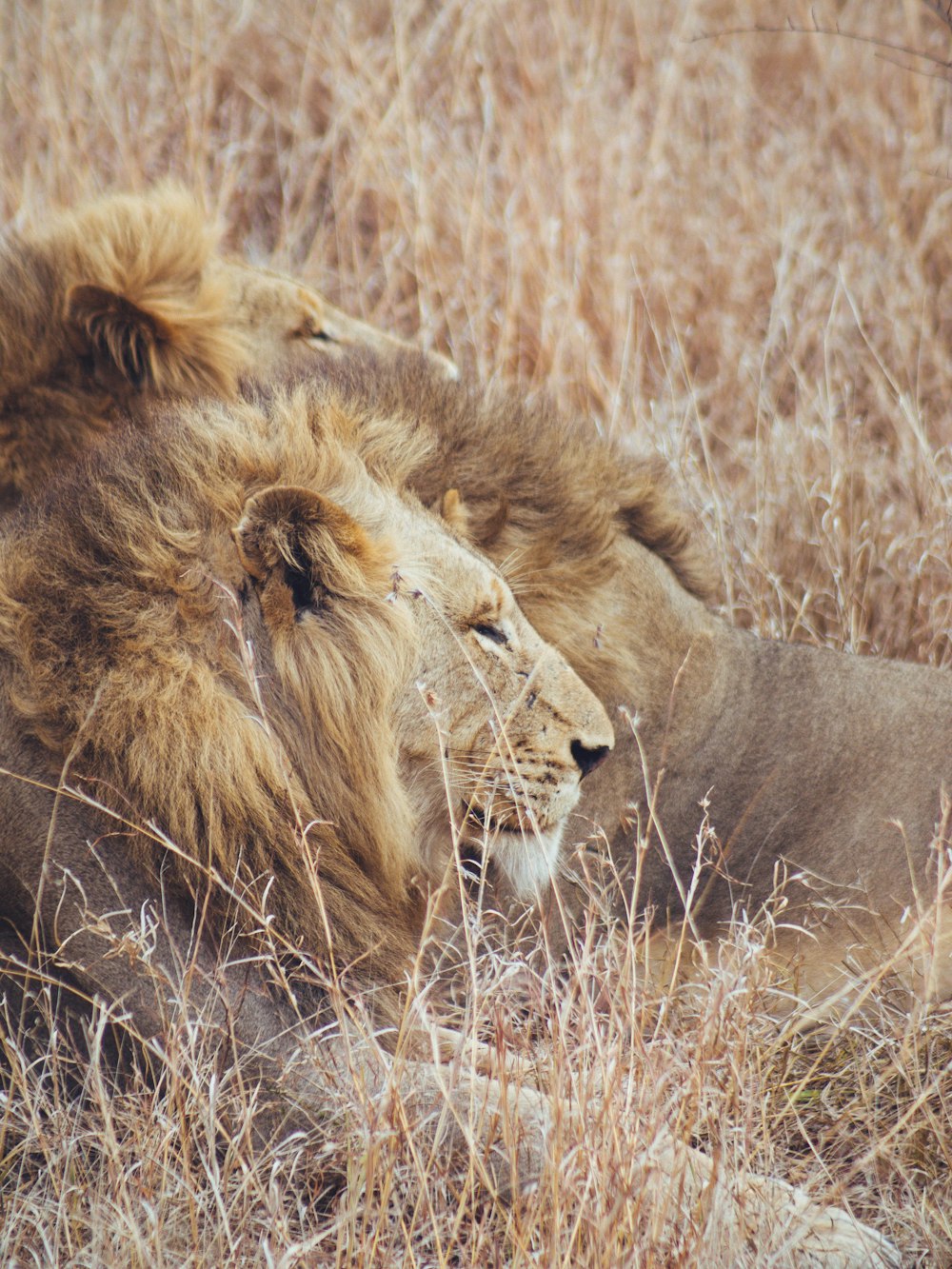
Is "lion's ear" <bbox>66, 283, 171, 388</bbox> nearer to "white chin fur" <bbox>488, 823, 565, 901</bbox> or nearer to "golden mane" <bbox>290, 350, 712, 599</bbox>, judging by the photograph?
"golden mane" <bbox>290, 350, 712, 599</bbox>

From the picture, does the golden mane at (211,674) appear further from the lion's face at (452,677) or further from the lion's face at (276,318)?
the lion's face at (276,318)

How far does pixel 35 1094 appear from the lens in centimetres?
232

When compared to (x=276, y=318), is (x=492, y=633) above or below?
below

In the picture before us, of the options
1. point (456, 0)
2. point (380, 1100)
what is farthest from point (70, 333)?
point (456, 0)

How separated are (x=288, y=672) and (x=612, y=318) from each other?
10.4ft

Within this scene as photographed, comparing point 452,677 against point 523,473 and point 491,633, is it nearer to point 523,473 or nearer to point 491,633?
point 491,633

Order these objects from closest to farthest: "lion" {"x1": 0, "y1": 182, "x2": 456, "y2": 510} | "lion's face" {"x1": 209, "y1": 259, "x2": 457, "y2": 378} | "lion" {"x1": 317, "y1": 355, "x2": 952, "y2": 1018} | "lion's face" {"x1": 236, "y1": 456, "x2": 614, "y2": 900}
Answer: "lion's face" {"x1": 236, "y1": 456, "x2": 614, "y2": 900}, "lion" {"x1": 317, "y1": 355, "x2": 952, "y2": 1018}, "lion" {"x1": 0, "y1": 182, "x2": 456, "y2": 510}, "lion's face" {"x1": 209, "y1": 259, "x2": 457, "y2": 378}

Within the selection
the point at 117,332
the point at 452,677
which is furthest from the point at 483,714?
the point at 117,332

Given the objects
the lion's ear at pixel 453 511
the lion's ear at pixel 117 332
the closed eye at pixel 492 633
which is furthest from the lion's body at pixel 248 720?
the lion's ear at pixel 117 332

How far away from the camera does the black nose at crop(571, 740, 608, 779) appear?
2616 millimetres

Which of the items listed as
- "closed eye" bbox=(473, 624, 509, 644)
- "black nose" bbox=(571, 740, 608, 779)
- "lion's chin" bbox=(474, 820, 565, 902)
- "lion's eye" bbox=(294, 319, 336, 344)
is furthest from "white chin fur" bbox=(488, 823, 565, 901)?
"lion's eye" bbox=(294, 319, 336, 344)

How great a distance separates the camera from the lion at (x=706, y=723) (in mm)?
2875

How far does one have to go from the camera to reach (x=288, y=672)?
7.98ft

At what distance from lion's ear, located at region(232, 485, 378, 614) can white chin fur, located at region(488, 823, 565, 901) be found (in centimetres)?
62
